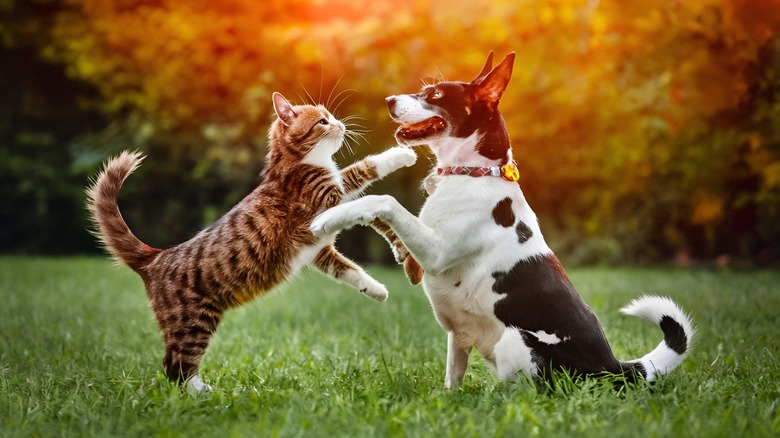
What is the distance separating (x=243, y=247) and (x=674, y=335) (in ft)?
6.68

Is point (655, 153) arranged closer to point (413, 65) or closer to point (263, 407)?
point (413, 65)

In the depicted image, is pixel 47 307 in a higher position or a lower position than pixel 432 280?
lower

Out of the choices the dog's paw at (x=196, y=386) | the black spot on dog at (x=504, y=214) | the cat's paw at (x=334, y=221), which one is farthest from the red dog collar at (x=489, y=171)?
the dog's paw at (x=196, y=386)

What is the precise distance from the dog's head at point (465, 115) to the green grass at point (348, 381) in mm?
1046

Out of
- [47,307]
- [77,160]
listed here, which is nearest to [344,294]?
[47,307]

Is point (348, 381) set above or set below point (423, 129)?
below

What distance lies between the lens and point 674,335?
10.9ft

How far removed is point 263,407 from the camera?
10.1 feet

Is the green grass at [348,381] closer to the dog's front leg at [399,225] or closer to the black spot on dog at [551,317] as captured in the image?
the black spot on dog at [551,317]

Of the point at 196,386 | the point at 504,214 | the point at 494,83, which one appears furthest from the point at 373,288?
the point at 494,83

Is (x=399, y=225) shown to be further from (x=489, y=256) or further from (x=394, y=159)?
(x=394, y=159)

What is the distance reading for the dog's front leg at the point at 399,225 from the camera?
3.12 m

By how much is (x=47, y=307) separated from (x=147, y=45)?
7.32 meters

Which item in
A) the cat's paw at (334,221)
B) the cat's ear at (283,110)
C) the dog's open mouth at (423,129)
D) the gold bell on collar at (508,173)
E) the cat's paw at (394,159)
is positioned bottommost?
the cat's paw at (334,221)
